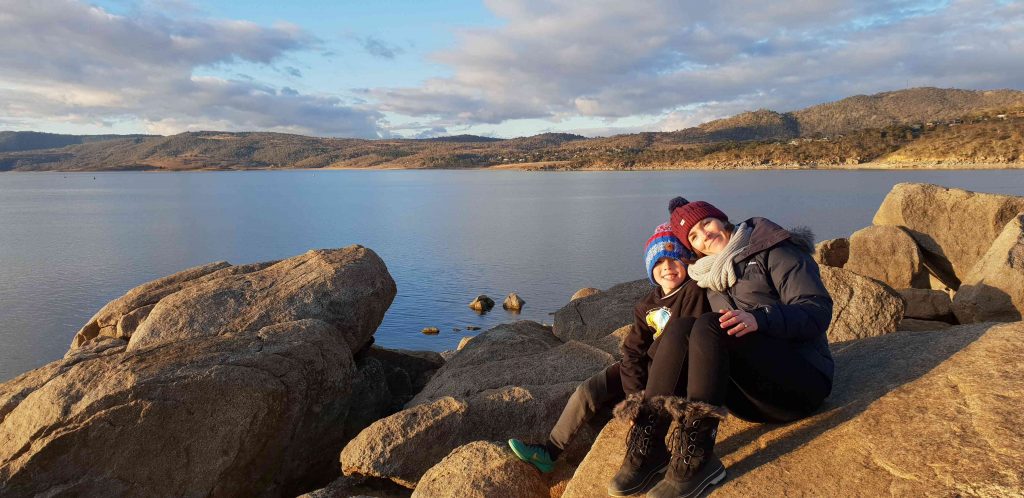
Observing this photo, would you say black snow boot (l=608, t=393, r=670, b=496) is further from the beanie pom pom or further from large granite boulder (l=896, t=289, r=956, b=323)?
large granite boulder (l=896, t=289, r=956, b=323)

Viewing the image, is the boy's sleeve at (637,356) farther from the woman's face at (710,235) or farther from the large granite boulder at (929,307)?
the large granite boulder at (929,307)

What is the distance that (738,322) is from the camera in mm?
4289

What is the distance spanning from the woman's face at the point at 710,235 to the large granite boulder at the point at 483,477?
215cm

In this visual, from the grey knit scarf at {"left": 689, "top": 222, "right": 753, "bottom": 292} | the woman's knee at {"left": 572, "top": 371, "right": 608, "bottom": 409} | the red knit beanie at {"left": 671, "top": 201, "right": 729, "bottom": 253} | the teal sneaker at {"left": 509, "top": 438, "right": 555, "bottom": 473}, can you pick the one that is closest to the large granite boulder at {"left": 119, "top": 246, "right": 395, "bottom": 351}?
the teal sneaker at {"left": 509, "top": 438, "right": 555, "bottom": 473}

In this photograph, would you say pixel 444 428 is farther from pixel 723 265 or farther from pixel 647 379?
pixel 723 265

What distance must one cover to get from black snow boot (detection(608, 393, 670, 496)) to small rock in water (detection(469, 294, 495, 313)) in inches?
647

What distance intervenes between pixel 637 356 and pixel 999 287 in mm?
6798

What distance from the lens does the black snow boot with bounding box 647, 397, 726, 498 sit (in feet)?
13.9

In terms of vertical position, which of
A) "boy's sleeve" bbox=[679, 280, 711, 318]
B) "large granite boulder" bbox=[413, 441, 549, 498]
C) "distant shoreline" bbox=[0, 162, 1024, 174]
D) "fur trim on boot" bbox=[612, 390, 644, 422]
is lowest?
"distant shoreline" bbox=[0, 162, 1024, 174]

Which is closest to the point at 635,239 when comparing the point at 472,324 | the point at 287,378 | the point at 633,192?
the point at 472,324

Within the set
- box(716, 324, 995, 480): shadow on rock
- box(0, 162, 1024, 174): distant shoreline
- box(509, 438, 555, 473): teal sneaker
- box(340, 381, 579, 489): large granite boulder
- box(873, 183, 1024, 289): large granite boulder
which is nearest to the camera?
box(716, 324, 995, 480): shadow on rock

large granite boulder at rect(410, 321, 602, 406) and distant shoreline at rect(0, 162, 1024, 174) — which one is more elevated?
large granite boulder at rect(410, 321, 602, 406)

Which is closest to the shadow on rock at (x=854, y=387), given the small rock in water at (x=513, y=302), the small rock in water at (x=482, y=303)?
the small rock in water at (x=513, y=302)

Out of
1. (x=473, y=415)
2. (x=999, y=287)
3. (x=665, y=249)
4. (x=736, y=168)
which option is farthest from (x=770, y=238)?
(x=736, y=168)
